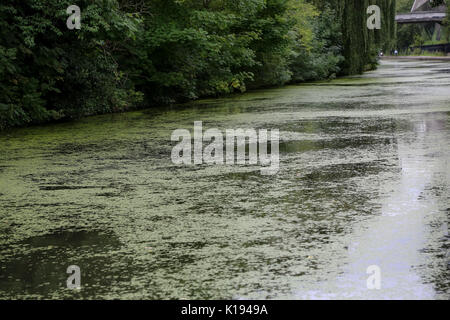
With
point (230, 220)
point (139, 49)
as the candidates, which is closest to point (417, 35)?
point (139, 49)

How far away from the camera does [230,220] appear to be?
20.3 ft

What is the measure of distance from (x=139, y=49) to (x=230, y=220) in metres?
15.8

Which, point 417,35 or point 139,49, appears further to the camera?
point 417,35

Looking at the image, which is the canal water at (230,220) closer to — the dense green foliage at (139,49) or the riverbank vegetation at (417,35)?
the dense green foliage at (139,49)

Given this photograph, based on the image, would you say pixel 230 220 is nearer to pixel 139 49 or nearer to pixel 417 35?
pixel 139 49

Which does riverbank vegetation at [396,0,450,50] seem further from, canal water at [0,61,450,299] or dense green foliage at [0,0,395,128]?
canal water at [0,61,450,299]

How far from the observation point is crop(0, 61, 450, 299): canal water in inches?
177

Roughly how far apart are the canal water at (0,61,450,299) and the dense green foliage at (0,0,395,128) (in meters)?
4.14

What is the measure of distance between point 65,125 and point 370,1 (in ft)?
65.8

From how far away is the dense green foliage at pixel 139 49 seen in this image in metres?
16.0

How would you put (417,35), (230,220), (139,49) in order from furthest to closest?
(417,35) → (139,49) → (230,220)

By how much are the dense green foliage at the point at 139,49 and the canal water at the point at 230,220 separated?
414 centimetres
